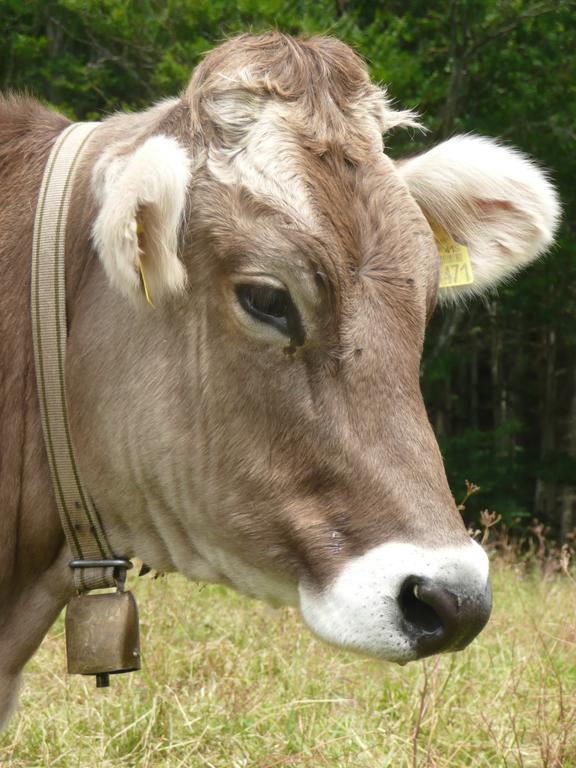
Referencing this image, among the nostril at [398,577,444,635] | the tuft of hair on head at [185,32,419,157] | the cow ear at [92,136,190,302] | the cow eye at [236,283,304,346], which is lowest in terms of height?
the nostril at [398,577,444,635]

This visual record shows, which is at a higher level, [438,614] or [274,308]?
[274,308]

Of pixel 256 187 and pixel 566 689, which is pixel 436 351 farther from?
pixel 256 187

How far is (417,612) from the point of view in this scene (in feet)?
6.41

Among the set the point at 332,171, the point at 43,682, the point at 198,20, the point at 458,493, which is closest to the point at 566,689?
the point at 43,682

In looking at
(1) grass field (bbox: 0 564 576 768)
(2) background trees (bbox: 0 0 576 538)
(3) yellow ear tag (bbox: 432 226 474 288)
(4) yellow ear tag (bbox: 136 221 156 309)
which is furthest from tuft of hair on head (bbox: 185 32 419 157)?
(2) background trees (bbox: 0 0 576 538)

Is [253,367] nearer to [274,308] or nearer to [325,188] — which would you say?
[274,308]

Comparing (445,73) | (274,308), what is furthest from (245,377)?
(445,73)

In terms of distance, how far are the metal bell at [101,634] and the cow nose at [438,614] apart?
68 centimetres

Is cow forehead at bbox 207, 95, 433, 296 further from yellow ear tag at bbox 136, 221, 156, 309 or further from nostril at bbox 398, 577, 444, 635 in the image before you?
nostril at bbox 398, 577, 444, 635

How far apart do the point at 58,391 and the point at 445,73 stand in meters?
10.1

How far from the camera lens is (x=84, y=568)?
2285mm

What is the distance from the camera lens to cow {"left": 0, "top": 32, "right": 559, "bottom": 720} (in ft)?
6.57

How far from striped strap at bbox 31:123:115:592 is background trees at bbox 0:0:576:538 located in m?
6.67

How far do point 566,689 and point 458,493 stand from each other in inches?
333
